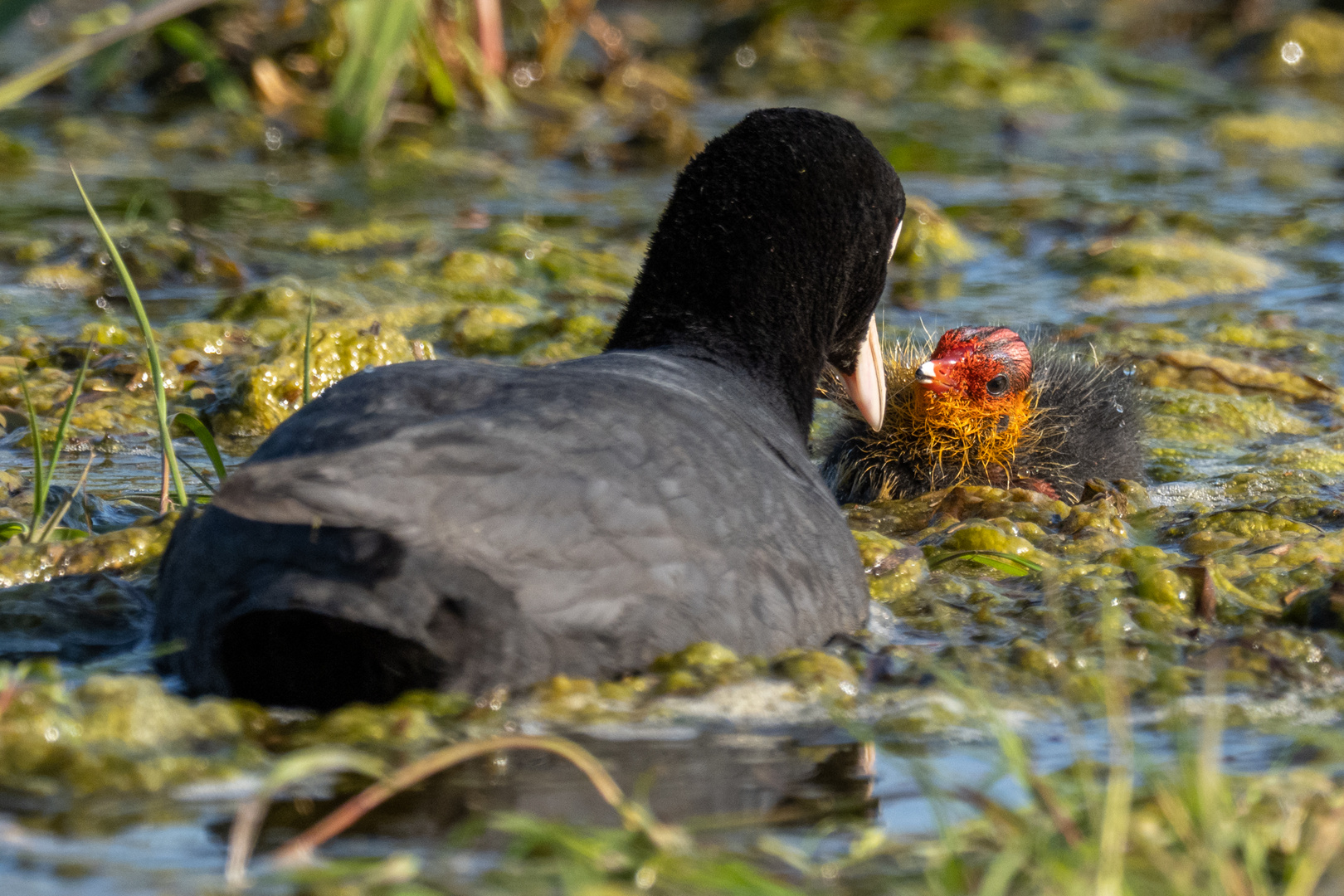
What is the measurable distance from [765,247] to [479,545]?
1.47 metres

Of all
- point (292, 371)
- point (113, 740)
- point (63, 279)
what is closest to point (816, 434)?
point (292, 371)

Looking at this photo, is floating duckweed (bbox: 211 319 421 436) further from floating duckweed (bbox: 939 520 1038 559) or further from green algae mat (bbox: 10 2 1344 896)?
floating duckweed (bbox: 939 520 1038 559)

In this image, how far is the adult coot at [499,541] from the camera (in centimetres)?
230

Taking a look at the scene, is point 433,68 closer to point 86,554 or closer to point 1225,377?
point 1225,377

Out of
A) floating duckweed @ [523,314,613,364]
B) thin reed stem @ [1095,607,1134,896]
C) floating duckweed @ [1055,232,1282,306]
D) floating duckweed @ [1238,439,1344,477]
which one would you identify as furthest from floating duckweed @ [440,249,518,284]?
thin reed stem @ [1095,607,1134,896]

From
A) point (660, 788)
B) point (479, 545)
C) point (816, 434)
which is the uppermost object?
point (479, 545)

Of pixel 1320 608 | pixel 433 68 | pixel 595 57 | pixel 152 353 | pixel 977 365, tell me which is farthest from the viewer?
pixel 595 57

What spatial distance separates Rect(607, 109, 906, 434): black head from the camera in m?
3.60

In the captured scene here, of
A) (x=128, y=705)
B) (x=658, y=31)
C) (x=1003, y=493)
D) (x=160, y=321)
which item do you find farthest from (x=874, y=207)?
(x=658, y=31)

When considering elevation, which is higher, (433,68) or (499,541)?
(433,68)

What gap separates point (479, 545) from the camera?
2.34 m

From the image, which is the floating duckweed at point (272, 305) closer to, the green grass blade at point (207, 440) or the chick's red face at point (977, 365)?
the green grass blade at point (207, 440)

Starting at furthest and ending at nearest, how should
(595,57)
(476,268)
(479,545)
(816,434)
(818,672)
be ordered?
(595,57) → (476,268) → (816,434) → (818,672) → (479,545)

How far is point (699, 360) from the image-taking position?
11.5 feet
